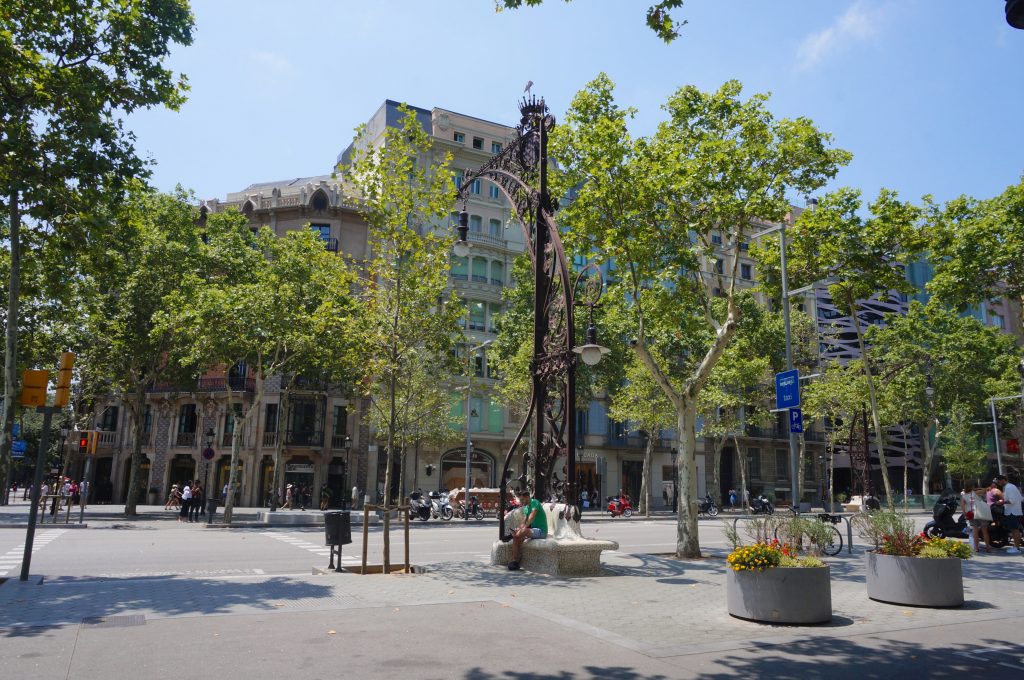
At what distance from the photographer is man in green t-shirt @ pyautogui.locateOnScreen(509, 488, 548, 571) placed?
1255 cm

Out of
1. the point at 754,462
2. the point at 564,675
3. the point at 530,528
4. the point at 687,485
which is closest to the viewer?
the point at 564,675

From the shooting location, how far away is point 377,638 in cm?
696

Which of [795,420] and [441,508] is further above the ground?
[795,420]

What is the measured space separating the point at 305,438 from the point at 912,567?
38.2 metres

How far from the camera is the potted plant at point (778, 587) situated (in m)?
7.93

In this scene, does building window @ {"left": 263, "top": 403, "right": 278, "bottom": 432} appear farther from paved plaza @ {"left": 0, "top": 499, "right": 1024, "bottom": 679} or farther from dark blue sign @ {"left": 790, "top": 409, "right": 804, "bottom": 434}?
dark blue sign @ {"left": 790, "top": 409, "right": 804, "bottom": 434}

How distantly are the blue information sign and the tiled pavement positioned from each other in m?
4.23

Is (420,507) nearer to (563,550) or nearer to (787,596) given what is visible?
(563,550)

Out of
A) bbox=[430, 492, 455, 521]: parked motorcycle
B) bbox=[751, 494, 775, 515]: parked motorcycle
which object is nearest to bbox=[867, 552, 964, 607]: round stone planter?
bbox=[430, 492, 455, 521]: parked motorcycle

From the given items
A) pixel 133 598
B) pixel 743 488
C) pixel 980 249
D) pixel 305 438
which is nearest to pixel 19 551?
pixel 133 598

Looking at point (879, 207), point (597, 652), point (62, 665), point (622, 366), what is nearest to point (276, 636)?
point (62, 665)

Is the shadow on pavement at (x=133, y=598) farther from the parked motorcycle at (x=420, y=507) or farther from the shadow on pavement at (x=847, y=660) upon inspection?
the parked motorcycle at (x=420, y=507)

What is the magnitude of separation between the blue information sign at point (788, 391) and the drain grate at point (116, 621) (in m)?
12.8

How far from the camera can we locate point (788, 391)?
16.1 meters
